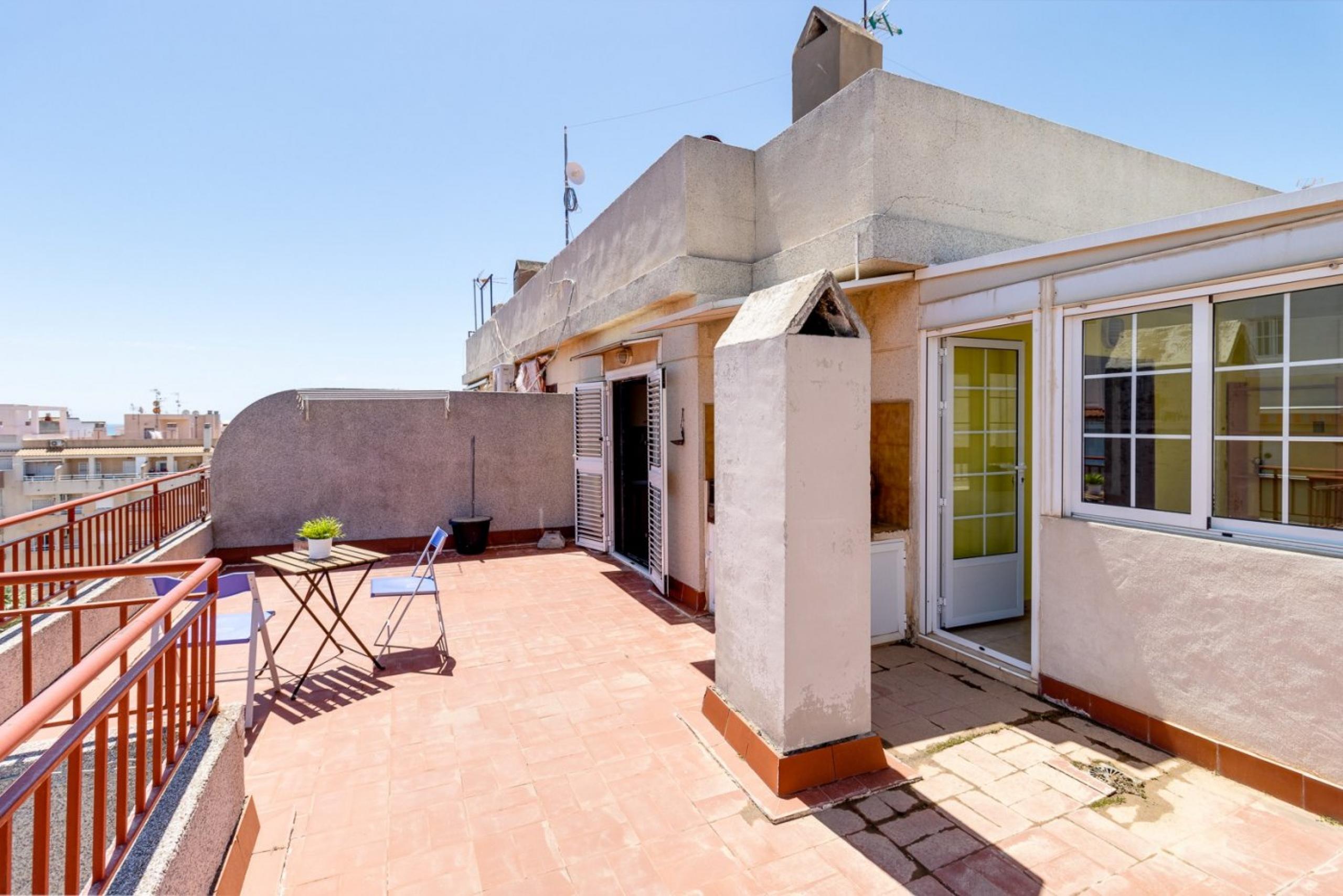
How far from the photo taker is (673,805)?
10.8 ft

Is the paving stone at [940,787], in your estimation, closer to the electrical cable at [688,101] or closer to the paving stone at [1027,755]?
the paving stone at [1027,755]

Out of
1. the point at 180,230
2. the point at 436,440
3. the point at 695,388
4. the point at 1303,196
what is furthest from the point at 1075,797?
the point at 180,230

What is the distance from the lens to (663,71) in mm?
9336

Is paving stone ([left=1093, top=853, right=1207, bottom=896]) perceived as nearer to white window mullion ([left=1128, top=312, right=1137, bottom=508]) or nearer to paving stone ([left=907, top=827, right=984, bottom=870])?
paving stone ([left=907, top=827, right=984, bottom=870])

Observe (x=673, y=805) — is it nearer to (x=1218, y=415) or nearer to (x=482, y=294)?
(x=1218, y=415)

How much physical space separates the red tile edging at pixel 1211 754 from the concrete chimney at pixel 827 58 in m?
5.99

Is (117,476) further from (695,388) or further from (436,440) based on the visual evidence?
(695,388)

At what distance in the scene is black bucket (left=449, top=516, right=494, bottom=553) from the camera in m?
9.76

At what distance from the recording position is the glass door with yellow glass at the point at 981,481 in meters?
5.64

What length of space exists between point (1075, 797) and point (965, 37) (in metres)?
8.89

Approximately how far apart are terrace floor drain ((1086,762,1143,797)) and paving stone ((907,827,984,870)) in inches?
42.7

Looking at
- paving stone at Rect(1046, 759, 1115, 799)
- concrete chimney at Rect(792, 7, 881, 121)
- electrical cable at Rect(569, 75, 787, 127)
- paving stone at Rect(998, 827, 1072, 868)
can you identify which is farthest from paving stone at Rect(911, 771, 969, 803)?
electrical cable at Rect(569, 75, 787, 127)

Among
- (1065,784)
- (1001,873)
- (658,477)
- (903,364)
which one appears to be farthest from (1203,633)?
(658,477)

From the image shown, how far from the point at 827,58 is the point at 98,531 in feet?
30.0
